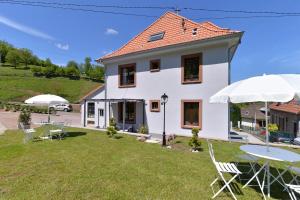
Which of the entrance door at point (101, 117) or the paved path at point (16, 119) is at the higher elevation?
the entrance door at point (101, 117)

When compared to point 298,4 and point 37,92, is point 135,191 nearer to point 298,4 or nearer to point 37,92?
point 298,4

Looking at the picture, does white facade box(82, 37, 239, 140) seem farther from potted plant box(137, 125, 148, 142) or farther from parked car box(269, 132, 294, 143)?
parked car box(269, 132, 294, 143)

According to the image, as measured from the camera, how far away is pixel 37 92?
50562 millimetres

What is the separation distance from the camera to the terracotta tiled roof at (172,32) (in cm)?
1262

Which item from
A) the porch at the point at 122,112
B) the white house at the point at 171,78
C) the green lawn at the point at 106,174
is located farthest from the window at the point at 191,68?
the green lawn at the point at 106,174

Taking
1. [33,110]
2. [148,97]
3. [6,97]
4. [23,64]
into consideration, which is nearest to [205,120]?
[148,97]

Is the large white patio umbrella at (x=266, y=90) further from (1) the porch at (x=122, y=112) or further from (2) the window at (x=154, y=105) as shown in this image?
(1) the porch at (x=122, y=112)

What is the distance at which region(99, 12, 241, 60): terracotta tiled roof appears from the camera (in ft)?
41.4

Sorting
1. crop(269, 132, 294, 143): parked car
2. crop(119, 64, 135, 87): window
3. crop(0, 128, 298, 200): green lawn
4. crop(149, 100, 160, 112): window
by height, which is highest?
crop(119, 64, 135, 87): window

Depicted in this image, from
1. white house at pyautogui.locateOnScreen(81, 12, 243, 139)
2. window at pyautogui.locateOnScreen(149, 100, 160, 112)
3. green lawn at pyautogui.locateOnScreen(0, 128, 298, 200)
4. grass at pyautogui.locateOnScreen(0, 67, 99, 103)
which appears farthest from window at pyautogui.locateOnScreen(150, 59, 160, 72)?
grass at pyautogui.locateOnScreen(0, 67, 99, 103)

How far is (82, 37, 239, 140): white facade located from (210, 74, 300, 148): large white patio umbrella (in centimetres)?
723

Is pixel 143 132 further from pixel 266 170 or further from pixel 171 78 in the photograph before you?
pixel 266 170

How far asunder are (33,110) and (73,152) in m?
31.2

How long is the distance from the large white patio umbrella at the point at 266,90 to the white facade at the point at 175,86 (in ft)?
23.7
